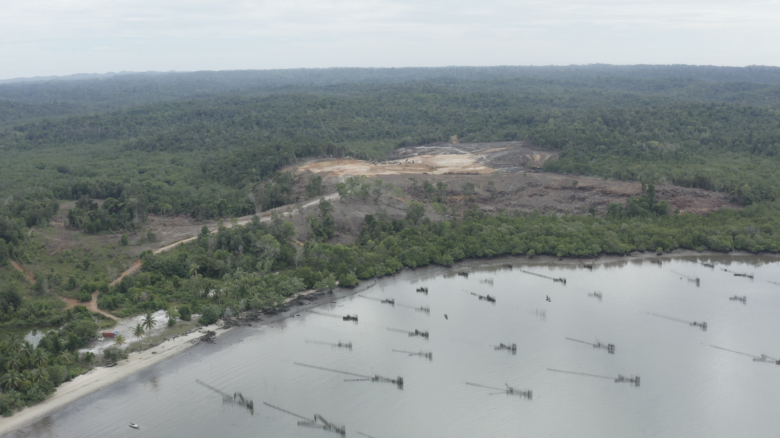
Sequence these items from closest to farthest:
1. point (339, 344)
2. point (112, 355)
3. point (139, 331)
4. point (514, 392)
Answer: point (514, 392), point (112, 355), point (139, 331), point (339, 344)

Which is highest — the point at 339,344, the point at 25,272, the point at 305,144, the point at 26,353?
the point at 305,144

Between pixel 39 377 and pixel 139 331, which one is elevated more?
pixel 139 331

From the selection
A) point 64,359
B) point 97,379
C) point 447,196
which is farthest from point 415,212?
point 64,359

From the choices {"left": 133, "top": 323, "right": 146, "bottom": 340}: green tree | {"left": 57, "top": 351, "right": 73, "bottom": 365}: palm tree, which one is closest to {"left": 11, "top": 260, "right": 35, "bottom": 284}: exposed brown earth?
{"left": 133, "top": 323, "right": 146, "bottom": 340}: green tree

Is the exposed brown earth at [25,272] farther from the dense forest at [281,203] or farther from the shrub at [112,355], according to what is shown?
the shrub at [112,355]

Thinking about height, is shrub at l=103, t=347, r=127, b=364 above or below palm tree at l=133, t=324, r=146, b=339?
below

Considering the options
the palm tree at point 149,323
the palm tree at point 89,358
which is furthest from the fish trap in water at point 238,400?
the palm tree at point 89,358

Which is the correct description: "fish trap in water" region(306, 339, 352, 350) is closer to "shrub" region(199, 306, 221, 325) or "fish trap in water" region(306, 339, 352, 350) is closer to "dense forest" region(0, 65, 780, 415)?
"dense forest" region(0, 65, 780, 415)

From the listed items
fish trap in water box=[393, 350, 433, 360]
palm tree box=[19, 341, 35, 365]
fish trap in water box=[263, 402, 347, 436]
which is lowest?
fish trap in water box=[263, 402, 347, 436]

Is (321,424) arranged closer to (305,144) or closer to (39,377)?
(39,377)
